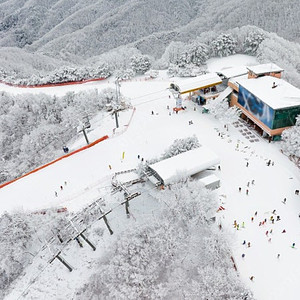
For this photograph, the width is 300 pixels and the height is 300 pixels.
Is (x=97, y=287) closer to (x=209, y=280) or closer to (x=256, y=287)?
(x=209, y=280)

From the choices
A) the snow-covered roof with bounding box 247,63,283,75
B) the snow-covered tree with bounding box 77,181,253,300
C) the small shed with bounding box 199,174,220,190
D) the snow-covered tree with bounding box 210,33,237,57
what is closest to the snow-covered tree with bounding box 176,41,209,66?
the snow-covered tree with bounding box 210,33,237,57

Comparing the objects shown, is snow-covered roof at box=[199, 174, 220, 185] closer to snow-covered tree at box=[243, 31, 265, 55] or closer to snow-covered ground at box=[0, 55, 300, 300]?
snow-covered ground at box=[0, 55, 300, 300]

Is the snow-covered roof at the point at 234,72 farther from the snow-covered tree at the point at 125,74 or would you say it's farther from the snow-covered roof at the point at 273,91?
the snow-covered tree at the point at 125,74

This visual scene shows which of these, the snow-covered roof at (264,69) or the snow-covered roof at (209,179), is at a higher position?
the snow-covered roof at (264,69)

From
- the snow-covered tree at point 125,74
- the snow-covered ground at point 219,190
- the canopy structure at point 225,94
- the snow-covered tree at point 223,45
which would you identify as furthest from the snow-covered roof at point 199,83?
the snow-covered tree at point 223,45

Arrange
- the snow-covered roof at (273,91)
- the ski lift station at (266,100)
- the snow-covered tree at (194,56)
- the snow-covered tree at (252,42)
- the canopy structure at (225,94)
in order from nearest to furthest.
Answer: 1. the ski lift station at (266,100)
2. the snow-covered roof at (273,91)
3. the canopy structure at (225,94)
4. the snow-covered tree at (194,56)
5. the snow-covered tree at (252,42)

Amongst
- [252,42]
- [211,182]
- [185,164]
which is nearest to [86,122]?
[185,164]

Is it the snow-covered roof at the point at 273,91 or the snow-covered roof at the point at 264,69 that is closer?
the snow-covered roof at the point at 273,91
